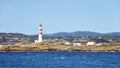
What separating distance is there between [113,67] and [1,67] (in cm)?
2019

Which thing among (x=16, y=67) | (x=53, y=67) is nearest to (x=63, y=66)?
(x=53, y=67)

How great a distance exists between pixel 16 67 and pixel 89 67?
1315 cm

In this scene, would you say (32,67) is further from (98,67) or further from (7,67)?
(98,67)

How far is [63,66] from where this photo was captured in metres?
101

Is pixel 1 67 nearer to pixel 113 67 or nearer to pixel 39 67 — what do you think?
pixel 39 67

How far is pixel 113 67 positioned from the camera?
99438mm

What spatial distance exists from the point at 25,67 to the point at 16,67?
1.61 m

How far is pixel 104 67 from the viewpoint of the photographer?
100m

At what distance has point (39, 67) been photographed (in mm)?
98750

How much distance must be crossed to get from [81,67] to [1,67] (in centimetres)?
1470

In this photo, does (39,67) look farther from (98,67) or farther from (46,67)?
(98,67)

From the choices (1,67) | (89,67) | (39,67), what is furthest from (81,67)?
(1,67)

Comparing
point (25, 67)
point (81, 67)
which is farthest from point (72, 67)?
point (25, 67)

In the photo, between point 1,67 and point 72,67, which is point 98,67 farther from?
point 1,67
